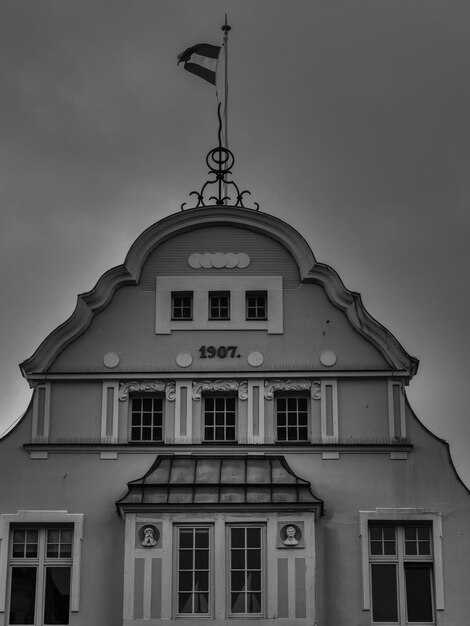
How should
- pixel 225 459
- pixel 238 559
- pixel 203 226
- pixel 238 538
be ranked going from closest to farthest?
pixel 238 559
pixel 238 538
pixel 225 459
pixel 203 226

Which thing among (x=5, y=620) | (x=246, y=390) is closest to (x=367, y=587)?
(x=246, y=390)

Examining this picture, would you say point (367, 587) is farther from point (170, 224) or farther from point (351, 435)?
point (170, 224)

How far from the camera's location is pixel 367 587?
36250 mm

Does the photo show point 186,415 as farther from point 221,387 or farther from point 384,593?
point 384,593

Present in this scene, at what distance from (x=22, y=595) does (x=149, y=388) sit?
5442mm

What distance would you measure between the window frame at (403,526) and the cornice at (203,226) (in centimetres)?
327

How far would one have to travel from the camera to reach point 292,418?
37875 mm

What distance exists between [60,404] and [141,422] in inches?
75.0

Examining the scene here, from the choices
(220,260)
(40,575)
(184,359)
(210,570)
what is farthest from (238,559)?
(220,260)

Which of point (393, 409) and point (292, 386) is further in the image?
point (292, 386)

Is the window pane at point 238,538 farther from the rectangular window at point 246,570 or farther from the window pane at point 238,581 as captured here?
the window pane at point 238,581

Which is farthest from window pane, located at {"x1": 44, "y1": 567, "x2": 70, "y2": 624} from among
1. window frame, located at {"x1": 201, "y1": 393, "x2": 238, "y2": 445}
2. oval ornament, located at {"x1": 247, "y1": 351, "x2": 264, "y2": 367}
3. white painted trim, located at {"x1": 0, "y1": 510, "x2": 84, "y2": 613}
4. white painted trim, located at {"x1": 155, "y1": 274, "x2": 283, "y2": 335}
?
oval ornament, located at {"x1": 247, "y1": 351, "x2": 264, "y2": 367}

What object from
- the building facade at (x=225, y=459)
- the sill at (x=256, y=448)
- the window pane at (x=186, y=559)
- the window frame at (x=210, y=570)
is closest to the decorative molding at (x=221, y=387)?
the building facade at (x=225, y=459)

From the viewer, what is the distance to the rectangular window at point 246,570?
1395 inches
